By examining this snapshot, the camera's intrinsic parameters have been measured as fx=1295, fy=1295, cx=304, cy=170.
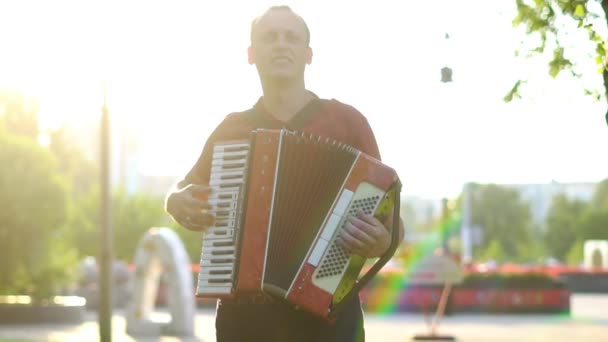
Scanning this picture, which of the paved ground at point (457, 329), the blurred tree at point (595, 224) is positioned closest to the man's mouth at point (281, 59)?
the paved ground at point (457, 329)

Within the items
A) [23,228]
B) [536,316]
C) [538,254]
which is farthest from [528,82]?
[538,254]

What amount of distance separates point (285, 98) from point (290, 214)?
1.58ft

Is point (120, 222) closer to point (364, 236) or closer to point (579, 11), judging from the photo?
point (579, 11)

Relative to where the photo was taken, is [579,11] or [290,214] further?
[579,11]

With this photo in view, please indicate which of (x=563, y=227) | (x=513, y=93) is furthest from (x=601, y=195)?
(x=513, y=93)

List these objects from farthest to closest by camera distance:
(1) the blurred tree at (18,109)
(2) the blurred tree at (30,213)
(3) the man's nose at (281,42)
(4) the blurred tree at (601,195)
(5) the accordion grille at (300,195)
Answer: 1. (4) the blurred tree at (601,195)
2. (1) the blurred tree at (18,109)
3. (2) the blurred tree at (30,213)
4. (3) the man's nose at (281,42)
5. (5) the accordion grille at (300,195)

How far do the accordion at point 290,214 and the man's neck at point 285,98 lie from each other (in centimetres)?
20

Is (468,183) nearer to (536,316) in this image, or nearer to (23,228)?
(536,316)

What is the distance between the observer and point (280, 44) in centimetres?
481

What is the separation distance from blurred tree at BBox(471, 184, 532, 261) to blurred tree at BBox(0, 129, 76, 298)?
292 feet

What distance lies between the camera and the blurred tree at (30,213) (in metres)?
29.6

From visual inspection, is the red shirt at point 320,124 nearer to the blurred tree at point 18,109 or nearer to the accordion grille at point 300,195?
the accordion grille at point 300,195

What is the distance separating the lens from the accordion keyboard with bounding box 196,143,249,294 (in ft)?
15.1

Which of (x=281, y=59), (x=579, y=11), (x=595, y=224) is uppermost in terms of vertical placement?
(x=579, y=11)
